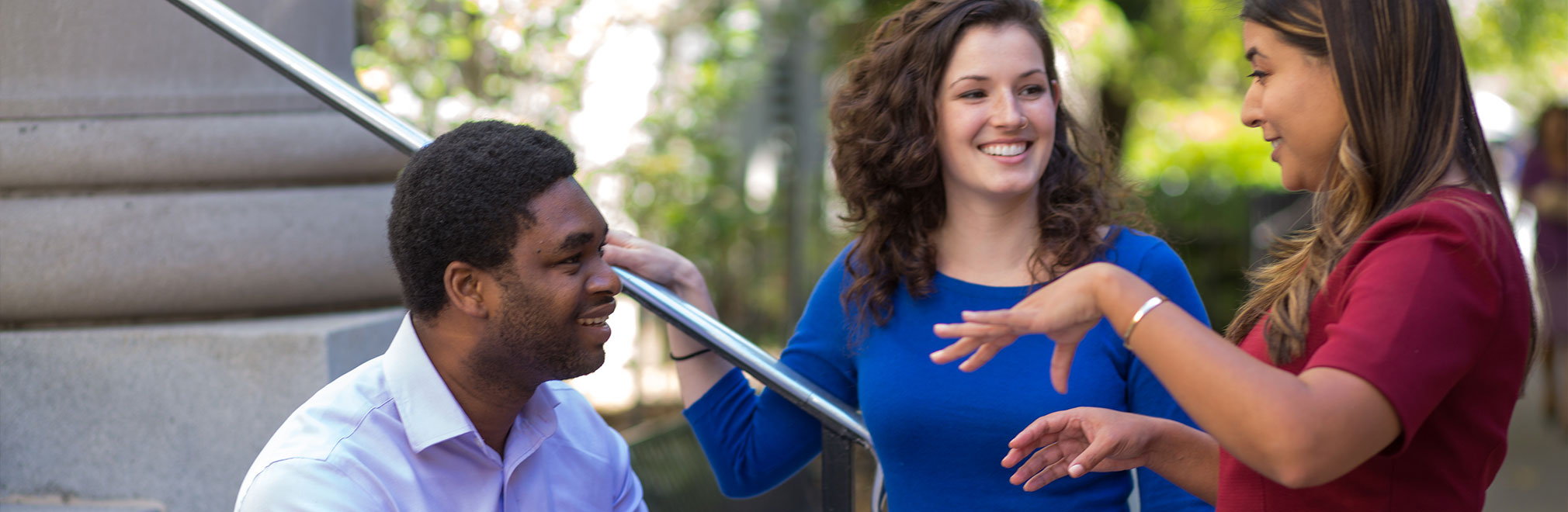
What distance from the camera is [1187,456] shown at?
1.93 metres

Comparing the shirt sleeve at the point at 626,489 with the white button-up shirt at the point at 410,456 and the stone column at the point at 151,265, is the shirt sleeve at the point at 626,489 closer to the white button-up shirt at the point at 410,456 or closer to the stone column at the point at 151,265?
the white button-up shirt at the point at 410,456

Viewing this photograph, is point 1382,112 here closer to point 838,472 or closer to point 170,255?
point 838,472

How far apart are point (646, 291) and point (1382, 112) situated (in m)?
1.34

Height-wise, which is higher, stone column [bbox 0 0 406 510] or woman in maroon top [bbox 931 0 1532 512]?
woman in maroon top [bbox 931 0 1532 512]

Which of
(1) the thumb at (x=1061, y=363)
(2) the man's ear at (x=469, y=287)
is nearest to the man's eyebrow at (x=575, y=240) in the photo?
(2) the man's ear at (x=469, y=287)

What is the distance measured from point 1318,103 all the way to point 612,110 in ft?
16.8

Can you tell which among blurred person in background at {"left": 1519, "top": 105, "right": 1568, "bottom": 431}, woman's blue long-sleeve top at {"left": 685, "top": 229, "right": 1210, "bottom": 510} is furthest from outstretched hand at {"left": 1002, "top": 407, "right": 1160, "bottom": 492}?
blurred person in background at {"left": 1519, "top": 105, "right": 1568, "bottom": 431}

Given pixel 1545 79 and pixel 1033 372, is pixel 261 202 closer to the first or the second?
pixel 1033 372

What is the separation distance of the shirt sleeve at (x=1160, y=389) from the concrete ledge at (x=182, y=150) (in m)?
1.87

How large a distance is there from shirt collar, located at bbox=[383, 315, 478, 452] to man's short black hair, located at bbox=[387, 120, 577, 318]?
0.08 m

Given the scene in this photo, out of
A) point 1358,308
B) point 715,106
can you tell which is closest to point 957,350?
point 1358,308

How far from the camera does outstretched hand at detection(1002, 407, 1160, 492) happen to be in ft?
5.93

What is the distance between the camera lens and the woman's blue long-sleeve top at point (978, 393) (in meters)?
2.22

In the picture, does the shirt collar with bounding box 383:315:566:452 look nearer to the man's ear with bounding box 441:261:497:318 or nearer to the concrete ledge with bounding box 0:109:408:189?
the man's ear with bounding box 441:261:497:318
